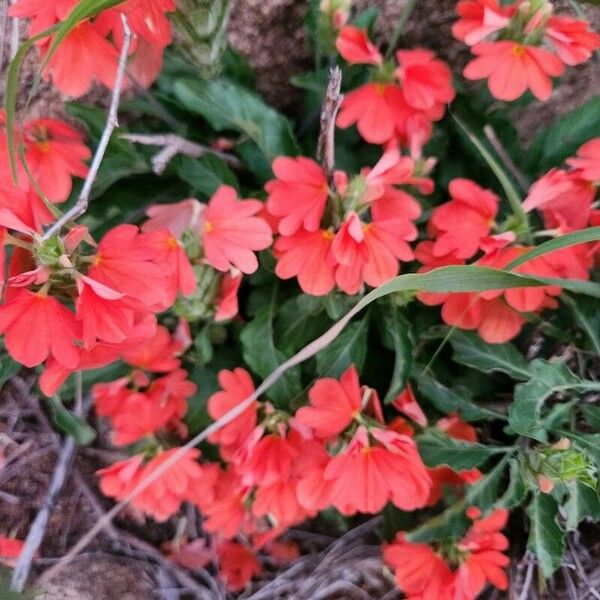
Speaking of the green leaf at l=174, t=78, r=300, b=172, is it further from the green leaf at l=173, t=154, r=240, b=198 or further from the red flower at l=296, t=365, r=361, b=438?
the red flower at l=296, t=365, r=361, b=438

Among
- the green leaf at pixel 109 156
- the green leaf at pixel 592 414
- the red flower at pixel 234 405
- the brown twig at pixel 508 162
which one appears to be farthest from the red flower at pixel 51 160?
the green leaf at pixel 592 414

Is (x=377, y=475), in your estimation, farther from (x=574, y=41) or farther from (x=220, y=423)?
(x=574, y=41)

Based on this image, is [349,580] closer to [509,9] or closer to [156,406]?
[156,406]

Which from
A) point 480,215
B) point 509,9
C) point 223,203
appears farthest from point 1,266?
point 509,9

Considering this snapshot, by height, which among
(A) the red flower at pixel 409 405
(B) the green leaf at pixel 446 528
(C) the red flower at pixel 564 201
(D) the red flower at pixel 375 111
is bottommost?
(B) the green leaf at pixel 446 528

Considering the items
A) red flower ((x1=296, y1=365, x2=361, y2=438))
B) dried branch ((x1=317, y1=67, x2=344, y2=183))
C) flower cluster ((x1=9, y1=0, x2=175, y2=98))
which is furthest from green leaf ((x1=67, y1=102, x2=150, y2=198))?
red flower ((x1=296, y1=365, x2=361, y2=438))

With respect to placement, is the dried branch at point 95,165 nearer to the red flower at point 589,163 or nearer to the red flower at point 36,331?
the red flower at point 36,331

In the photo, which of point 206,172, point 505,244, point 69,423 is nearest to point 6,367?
point 69,423
